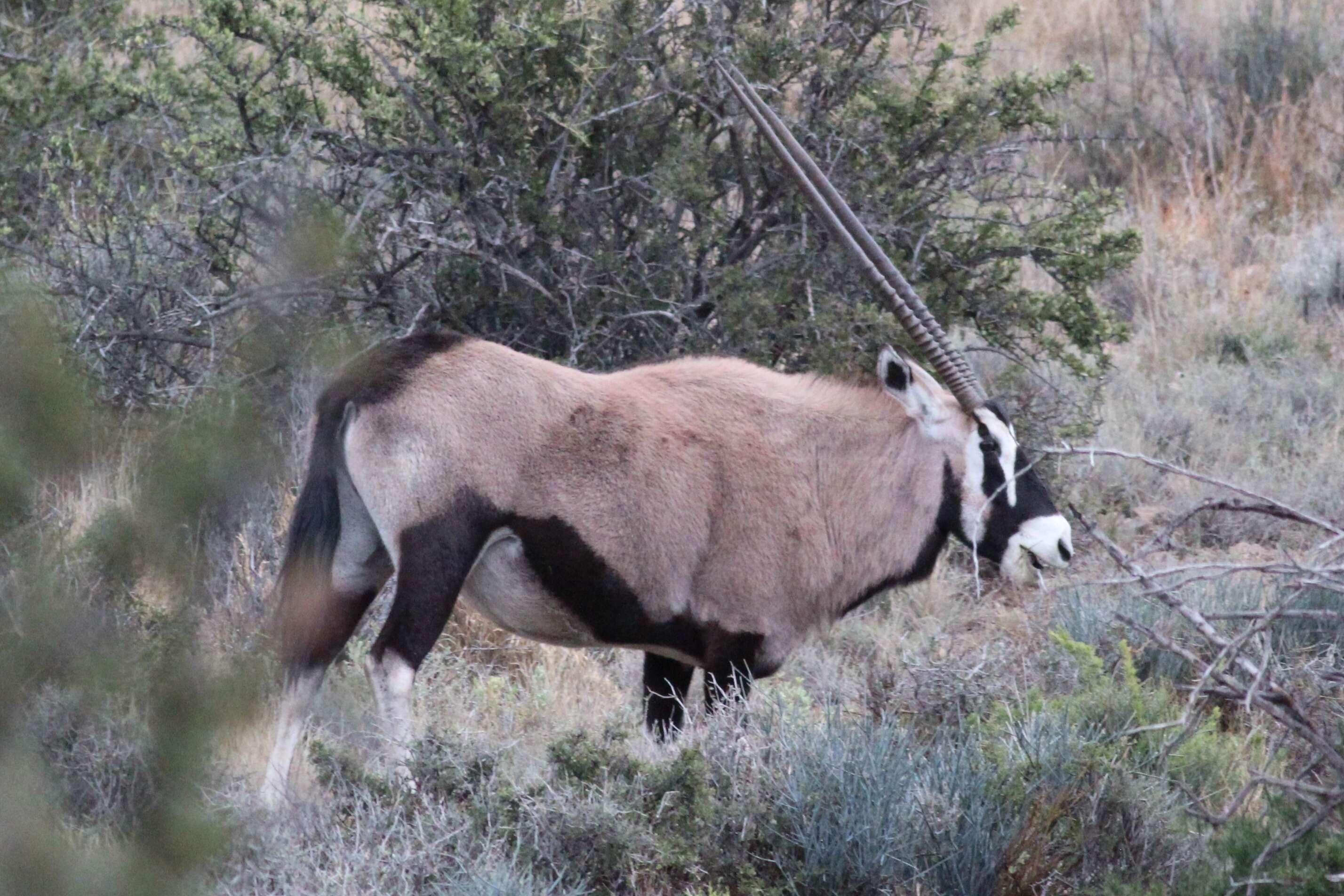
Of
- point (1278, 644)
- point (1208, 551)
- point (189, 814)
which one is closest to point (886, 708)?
point (1278, 644)

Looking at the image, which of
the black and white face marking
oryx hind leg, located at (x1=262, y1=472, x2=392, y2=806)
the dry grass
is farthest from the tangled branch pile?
oryx hind leg, located at (x1=262, y1=472, x2=392, y2=806)

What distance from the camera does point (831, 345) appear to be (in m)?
6.64

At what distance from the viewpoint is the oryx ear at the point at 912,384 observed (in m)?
5.22

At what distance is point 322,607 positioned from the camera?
4.68 meters

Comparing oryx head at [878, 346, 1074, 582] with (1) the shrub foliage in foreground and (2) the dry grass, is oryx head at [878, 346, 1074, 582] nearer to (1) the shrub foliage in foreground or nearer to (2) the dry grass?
(2) the dry grass

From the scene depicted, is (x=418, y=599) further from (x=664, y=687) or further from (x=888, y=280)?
(x=888, y=280)

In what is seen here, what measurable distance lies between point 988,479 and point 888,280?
882 millimetres

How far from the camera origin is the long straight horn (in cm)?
526

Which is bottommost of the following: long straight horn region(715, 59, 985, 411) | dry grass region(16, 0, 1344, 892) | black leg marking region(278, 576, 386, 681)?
dry grass region(16, 0, 1344, 892)

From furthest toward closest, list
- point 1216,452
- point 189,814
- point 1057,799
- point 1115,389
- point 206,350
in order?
point 1115,389
point 1216,452
point 206,350
point 1057,799
point 189,814

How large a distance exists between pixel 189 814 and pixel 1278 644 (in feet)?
15.6

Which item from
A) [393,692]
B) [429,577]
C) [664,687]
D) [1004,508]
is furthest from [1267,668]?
[393,692]

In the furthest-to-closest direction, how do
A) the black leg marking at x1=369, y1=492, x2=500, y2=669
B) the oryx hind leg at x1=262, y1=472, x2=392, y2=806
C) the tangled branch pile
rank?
the oryx hind leg at x1=262, y1=472, x2=392, y2=806, the black leg marking at x1=369, y1=492, x2=500, y2=669, the tangled branch pile

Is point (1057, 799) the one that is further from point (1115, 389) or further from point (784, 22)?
point (1115, 389)
